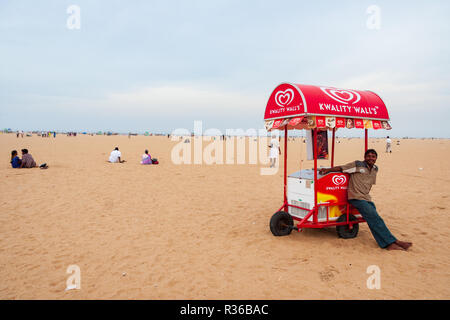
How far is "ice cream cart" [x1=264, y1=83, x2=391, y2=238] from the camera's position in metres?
5.62

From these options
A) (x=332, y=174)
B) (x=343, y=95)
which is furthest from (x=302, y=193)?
(x=343, y=95)

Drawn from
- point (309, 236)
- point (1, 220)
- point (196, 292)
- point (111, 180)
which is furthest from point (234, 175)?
point (196, 292)

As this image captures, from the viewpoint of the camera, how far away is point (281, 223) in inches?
250

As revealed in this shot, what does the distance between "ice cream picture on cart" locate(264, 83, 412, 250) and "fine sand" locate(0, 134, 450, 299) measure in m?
0.41

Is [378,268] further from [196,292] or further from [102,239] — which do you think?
[102,239]

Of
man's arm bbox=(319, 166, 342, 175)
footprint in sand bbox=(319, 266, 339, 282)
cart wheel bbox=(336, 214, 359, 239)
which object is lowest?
footprint in sand bbox=(319, 266, 339, 282)

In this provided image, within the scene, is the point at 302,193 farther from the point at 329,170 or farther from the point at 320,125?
the point at 320,125

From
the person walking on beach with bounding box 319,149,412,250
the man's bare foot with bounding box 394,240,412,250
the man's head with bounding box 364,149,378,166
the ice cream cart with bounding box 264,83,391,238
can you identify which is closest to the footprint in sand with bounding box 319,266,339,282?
the ice cream cart with bounding box 264,83,391,238

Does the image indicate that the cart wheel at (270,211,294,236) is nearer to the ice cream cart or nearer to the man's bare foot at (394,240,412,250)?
the ice cream cart

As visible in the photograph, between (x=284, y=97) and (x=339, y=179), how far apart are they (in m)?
2.20

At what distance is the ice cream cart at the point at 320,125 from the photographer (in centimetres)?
562

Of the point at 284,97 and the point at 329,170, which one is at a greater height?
the point at 284,97
